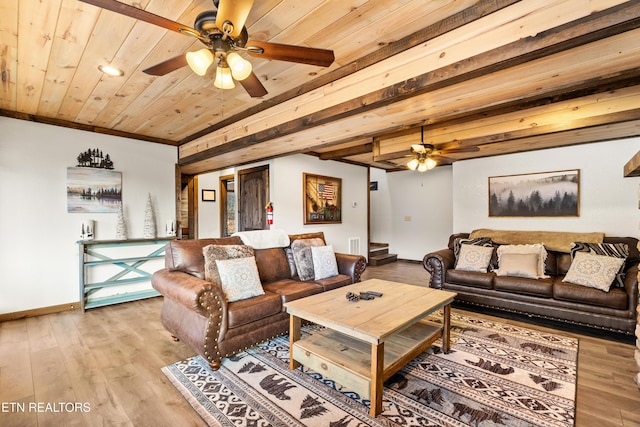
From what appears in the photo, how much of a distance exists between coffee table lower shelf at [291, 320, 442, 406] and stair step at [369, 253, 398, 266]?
13.7ft

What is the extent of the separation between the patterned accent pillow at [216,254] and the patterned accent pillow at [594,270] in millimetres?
3499

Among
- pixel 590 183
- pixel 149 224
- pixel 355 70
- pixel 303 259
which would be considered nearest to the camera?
pixel 355 70

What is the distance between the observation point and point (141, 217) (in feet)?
14.5

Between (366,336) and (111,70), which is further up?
(111,70)

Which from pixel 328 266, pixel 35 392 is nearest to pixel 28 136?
pixel 35 392

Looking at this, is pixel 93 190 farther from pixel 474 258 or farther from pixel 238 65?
pixel 474 258

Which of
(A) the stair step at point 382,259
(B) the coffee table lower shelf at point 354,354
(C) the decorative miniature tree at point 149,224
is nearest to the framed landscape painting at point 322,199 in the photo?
(A) the stair step at point 382,259

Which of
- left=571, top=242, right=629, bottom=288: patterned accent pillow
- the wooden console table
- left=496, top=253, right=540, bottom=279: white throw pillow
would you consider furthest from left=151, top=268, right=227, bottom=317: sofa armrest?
left=571, top=242, right=629, bottom=288: patterned accent pillow

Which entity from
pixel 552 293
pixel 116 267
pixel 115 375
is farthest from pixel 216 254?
pixel 552 293

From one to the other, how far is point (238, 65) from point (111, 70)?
154cm

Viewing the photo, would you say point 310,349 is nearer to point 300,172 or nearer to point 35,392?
point 35,392

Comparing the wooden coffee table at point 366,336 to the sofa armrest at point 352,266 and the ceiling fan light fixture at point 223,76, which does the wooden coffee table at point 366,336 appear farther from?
the ceiling fan light fixture at point 223,76

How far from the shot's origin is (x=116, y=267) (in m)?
4.16

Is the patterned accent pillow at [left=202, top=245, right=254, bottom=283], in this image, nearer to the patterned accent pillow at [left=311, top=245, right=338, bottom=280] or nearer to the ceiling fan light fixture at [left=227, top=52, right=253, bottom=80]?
the patterned accent pillow at [left=311, top=245, right=338, bottom=280]
